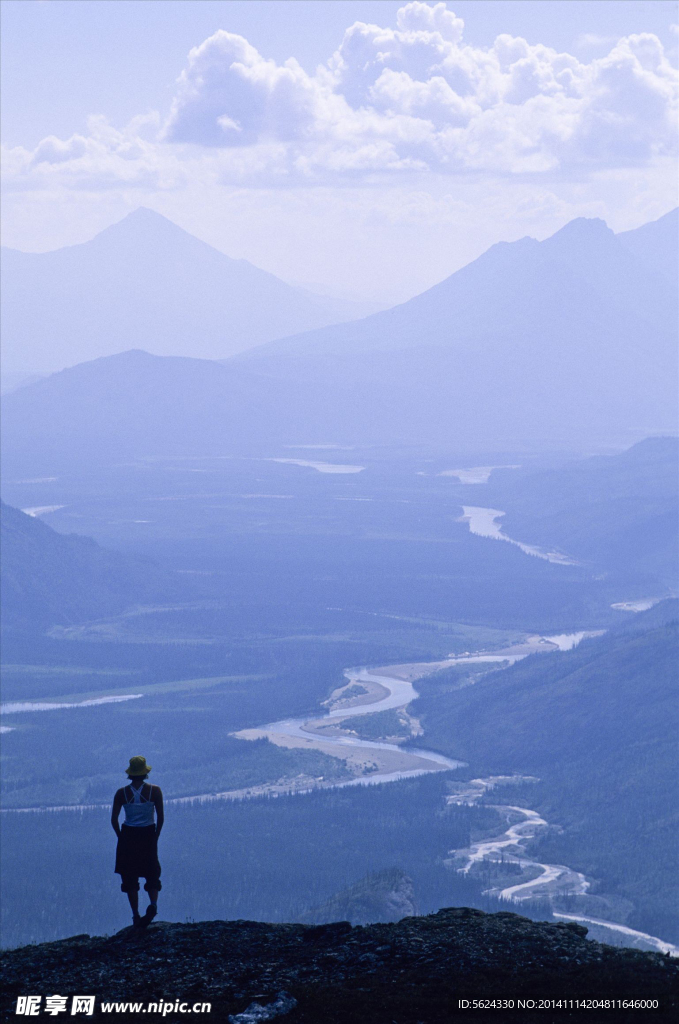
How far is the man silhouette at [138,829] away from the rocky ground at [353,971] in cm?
163

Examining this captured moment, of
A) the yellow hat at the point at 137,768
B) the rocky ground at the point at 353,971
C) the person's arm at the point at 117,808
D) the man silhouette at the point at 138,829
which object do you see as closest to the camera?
the rocky ground at the point at 353,971

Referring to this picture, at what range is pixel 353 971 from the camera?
2480 centimetres

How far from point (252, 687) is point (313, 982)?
11257 cm

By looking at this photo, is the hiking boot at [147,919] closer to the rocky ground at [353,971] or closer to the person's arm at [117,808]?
the rocky ground at [353,971]

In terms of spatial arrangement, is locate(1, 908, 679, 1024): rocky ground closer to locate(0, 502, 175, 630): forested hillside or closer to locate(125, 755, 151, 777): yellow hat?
locate(125, 755, 151, 777): yellow hat

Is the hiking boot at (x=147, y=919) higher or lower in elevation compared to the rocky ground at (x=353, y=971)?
higher

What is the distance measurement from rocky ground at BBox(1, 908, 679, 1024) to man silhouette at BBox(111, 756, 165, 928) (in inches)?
64.2

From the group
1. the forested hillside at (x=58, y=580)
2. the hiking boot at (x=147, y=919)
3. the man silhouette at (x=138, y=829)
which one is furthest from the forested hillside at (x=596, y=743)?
the forested hillside at (x=58, y=580)

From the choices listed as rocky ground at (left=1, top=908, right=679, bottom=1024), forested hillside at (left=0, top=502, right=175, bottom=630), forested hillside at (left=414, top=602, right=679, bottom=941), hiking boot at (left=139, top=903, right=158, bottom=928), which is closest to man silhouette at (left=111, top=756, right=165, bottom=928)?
hiking boot at (left=139, top=903, right=158, bottom=928)

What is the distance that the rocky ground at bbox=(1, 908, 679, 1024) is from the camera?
73.4 feet

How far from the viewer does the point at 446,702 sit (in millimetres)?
124438

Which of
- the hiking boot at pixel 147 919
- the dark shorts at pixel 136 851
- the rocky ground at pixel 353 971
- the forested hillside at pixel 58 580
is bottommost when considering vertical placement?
the rocky ground at pixel 353 971

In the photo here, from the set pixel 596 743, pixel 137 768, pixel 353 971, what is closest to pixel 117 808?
pixel 137 768

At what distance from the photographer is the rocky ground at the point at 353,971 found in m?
22.4
